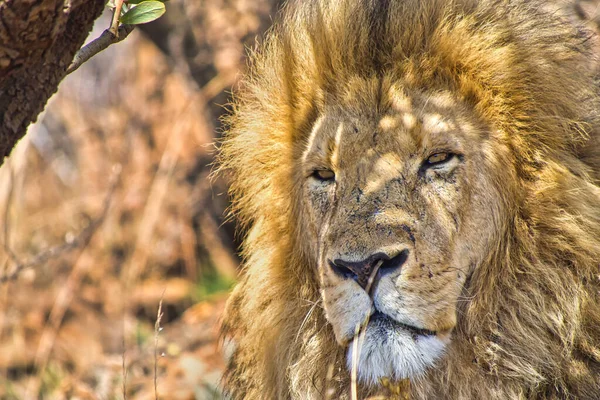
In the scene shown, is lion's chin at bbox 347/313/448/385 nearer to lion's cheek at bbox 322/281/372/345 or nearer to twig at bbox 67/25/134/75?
lion's cheek at bbox 322/281/372/345

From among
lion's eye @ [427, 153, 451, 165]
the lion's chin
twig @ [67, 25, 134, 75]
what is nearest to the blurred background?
the lion's chin

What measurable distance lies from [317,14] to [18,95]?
4.47 feet

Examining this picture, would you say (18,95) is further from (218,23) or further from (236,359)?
(218,23)

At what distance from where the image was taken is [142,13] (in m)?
2.48

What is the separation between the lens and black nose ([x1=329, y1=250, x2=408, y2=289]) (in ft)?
8.30

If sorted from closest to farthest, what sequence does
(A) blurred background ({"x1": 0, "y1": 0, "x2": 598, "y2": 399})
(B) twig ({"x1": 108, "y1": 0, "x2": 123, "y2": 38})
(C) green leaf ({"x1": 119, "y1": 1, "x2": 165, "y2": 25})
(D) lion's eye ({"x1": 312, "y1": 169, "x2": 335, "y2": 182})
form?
(B) twig ({"x1": 108, "y1": 0, "x2": 123, "y2": 38})
(C) green leaf ({"x1": 119, "y1": 1, "x2": 165, "y2": 25})
(D) lion's eye ({"x1": 312, "y1": 169, "x2": 335, "y2": 182})
(A) blurred background ({"x1": 0, "y1": 0, "x2": 598, "y2": 399})

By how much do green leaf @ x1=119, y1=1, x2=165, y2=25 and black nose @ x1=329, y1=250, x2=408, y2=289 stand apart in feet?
3.21

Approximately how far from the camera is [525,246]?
2.82 meters

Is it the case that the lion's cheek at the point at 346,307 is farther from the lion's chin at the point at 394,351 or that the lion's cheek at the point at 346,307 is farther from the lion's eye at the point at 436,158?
the lion's eye at the point at 436,158

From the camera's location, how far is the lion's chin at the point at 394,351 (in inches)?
101

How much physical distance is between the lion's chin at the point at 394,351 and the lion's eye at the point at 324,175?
66 cm

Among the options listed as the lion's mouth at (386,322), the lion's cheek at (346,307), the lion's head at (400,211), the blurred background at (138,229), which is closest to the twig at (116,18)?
the lion's head at (400,211)

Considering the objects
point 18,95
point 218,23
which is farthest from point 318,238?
point 218,23

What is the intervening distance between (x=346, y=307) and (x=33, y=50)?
4.10ft
